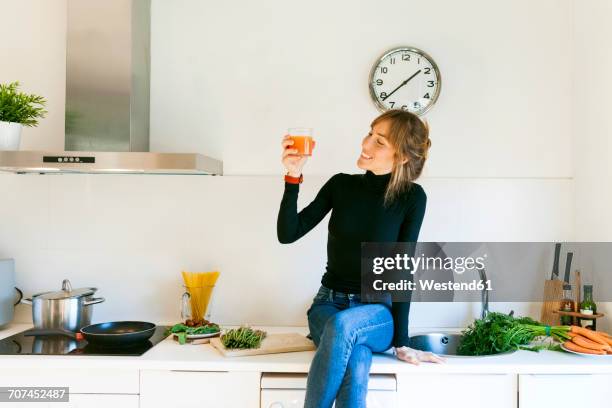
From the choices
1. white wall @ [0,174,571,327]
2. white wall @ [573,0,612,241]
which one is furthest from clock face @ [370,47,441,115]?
white wall @ [573,0,612,241]

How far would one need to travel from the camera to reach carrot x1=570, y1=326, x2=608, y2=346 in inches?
79.3

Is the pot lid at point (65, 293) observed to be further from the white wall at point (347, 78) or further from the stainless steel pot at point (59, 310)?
the white wall at point (347, 78)

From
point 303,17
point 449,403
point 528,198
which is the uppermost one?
point 303,17

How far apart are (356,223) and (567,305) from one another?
1.06m

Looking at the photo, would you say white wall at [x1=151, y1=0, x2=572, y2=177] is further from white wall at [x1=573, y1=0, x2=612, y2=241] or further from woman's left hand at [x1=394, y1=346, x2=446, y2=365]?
woman's left hand at [x1=394, y1=346, x2=446, y2=365]

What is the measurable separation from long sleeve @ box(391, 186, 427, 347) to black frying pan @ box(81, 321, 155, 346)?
965 millimetres

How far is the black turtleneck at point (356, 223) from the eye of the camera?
6.84 ft

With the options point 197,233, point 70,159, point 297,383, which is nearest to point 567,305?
point 297,383

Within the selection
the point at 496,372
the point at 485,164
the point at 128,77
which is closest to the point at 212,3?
the point at 128,77

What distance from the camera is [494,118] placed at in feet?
8.41

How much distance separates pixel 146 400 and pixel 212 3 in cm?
184

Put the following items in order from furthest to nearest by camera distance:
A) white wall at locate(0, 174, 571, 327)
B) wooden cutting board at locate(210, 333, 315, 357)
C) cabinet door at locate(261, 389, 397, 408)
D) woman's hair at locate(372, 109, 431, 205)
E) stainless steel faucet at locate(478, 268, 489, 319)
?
white wall at locate(0, 174, 571, 327) → stainless steel faucet at locate(478, 268, 489, 319) → woman's hair at locate(372, 109, 431, 205) → wooden cutting board at locate(210, 333, 315, 357) → cabinet door at locate(261, 389, 397, 408)

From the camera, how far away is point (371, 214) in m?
2.10

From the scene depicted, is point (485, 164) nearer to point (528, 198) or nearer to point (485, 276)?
point (528, 198)
